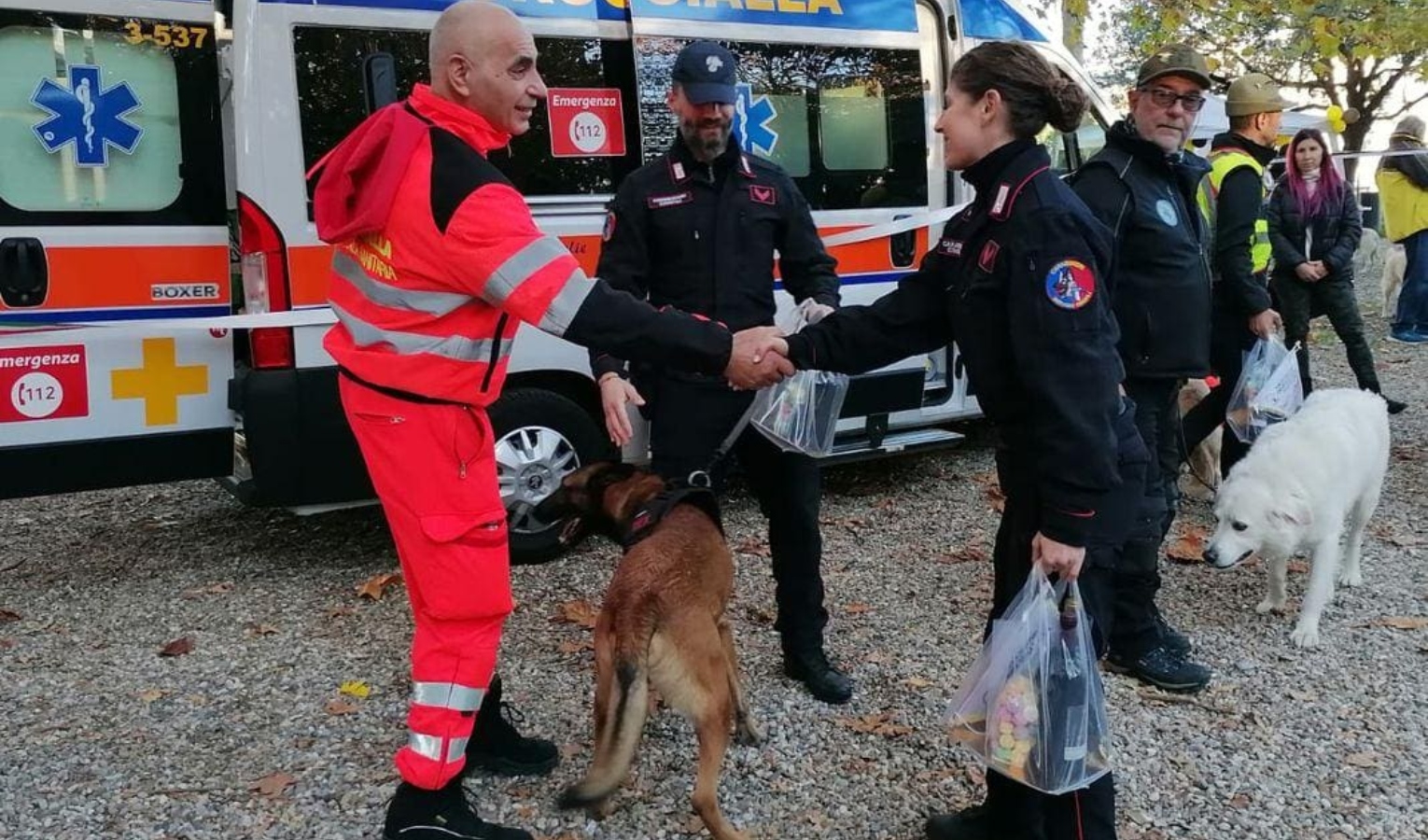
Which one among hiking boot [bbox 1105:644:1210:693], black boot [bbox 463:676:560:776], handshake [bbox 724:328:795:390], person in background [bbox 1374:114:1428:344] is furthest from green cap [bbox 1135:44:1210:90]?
person in background [bbox 1374:114:1428:344]

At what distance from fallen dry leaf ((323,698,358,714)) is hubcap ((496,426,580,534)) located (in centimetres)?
135

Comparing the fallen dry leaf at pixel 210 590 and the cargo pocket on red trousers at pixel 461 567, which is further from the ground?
the cargo pocket on red trousers at pixel 461 567

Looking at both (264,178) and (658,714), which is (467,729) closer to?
(658,714)

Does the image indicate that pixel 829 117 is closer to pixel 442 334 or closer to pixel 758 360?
pixel 758 360

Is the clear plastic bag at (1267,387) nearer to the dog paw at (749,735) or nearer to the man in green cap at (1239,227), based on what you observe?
the man in green cap at (1239,227)

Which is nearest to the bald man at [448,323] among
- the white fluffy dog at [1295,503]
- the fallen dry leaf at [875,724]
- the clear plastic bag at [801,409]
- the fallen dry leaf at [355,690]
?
the clear plastic bag at [801,409]

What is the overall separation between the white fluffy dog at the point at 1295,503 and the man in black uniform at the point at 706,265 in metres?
1.70

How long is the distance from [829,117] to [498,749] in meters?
3.63

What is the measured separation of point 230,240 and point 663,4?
7.02ft

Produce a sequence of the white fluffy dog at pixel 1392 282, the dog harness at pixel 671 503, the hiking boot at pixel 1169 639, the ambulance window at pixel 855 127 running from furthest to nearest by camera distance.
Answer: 1. the white fluffy dog at pixel 1392 282
2. the ambulance window at pixel 855 127
3. the hiking boot at pixel 1169 639
4. the dog harness at pixel 671 503

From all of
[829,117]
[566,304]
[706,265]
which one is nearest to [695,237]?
[706,265]

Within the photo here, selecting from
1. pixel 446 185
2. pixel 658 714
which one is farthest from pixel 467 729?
pixel 446 185

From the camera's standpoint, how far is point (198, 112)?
4.30m

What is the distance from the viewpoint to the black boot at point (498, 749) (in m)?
3.13
